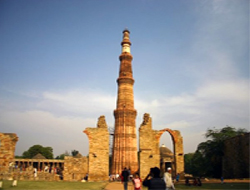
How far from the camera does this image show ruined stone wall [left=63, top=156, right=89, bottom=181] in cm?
1372

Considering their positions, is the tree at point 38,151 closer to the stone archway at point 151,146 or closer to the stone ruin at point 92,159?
the stone ruin at point 92,159

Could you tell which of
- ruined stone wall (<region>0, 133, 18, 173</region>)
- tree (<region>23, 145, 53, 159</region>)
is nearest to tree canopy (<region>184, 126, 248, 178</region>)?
ruined stone wall (<region>0, 133, 18, 173</region>)

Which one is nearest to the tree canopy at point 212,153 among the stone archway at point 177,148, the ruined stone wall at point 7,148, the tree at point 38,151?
the stone archway at point 177,148

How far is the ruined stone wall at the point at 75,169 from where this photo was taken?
1372cm

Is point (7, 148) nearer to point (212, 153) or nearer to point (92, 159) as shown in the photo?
point (92, 159)

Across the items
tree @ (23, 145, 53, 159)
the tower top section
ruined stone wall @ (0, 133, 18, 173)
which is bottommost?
tree @ (23, 145, 53, 159)

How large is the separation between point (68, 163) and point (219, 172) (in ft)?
52.8

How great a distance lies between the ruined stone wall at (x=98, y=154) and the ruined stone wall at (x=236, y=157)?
11351 millimetres

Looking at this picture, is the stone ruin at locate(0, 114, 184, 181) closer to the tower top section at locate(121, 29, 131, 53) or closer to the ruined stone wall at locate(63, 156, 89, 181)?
the ruined stone wall at locate(63, 156, 89, 181)

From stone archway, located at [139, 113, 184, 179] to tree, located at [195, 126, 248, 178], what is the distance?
7.86 meters

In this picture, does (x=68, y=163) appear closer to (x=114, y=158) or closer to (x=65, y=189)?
(x=65, y=189)

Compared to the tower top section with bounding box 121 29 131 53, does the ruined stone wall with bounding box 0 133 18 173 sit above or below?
below

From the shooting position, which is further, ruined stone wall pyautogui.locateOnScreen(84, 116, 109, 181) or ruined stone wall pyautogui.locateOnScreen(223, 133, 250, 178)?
ruined stone wall pyautogui.locateOnScreen(223, 133, 250, 178)

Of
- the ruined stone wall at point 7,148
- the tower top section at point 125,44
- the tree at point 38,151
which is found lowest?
the tree at point 38,151
